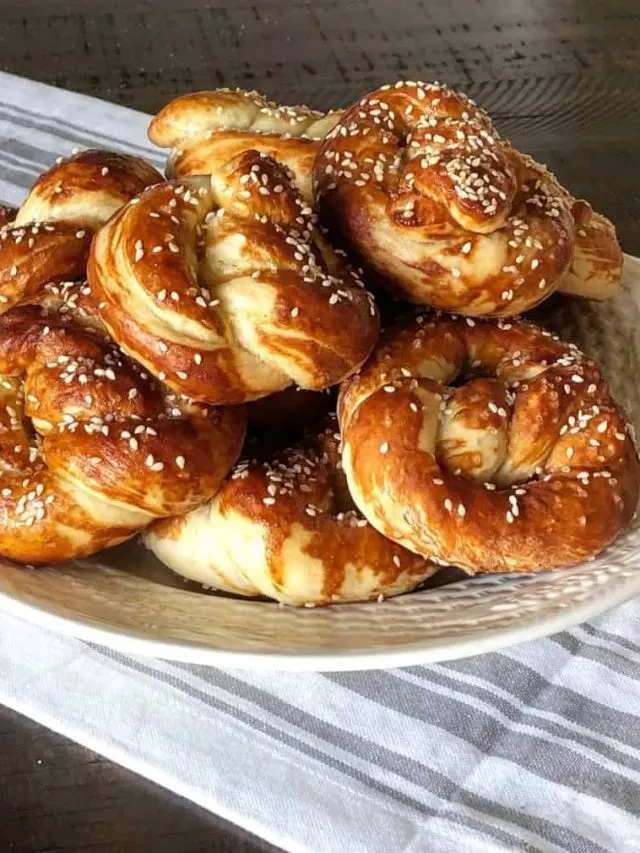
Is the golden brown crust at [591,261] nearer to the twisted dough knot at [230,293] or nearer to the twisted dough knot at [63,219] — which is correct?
the twisted dough knot at [230,293]

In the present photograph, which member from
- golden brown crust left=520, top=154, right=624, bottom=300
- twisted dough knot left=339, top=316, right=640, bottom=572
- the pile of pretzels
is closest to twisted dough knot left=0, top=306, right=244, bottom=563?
the pile of pretzels

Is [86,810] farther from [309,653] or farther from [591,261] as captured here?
[591,261]

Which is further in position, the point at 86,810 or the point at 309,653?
the point at 86,810

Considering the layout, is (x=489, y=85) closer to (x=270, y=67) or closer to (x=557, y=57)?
(x=557, y=57)

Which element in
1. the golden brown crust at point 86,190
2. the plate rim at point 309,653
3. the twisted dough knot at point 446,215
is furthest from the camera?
the golden brown crust at point 86,190

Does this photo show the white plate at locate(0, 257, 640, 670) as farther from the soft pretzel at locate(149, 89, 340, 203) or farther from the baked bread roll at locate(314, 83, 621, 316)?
the soft pretzel at locate(149, 89, 340, 203)

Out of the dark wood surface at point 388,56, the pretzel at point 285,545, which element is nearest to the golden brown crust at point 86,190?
the pretzel at point 285,545

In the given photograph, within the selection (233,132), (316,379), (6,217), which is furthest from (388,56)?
(316,379)
